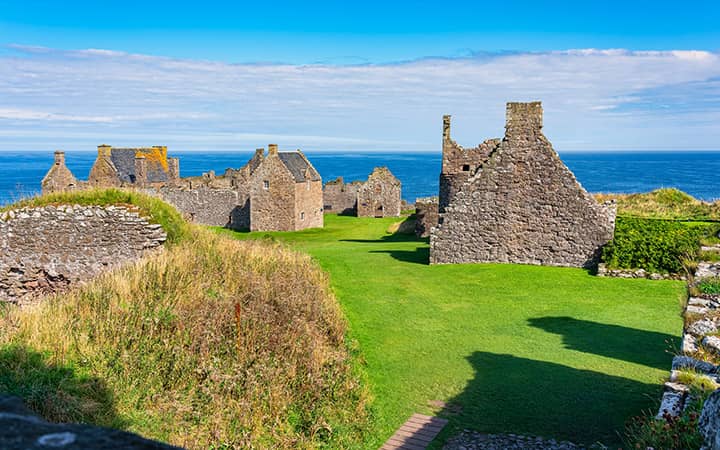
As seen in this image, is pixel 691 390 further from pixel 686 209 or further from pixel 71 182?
pixel 71 182

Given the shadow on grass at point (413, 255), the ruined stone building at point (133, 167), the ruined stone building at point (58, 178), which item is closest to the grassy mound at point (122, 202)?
the shadow on grass at point (413, 255)

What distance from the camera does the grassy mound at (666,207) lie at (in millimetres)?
30469

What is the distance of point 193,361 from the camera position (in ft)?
31.0

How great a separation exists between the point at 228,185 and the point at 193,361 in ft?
161

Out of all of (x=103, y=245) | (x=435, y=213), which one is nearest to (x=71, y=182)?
(x=435, y=213)

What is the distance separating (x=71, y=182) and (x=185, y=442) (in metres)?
45.0

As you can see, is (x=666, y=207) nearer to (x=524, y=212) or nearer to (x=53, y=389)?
(x=524, y=212)

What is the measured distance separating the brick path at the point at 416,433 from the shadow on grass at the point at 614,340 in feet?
15.2

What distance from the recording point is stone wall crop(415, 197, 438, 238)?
3381 centimetres

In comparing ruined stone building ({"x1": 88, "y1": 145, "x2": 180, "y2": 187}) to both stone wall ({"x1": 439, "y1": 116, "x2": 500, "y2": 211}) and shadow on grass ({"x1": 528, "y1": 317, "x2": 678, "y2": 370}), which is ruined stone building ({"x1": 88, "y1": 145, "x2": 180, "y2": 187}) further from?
shadow on grass ({"x1": 528, "y1": 317, "x2": 678, "y2": 370})

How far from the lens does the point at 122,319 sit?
1008 centimetres

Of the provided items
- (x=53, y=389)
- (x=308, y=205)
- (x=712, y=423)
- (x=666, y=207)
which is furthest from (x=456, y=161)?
(x=712, y=423)

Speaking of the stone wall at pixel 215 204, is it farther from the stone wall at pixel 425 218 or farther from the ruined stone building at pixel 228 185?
the stone wall at pixel 425 218

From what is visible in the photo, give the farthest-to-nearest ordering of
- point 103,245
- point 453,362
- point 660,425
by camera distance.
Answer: point 103,245 < point 453,362 < point 660,425
